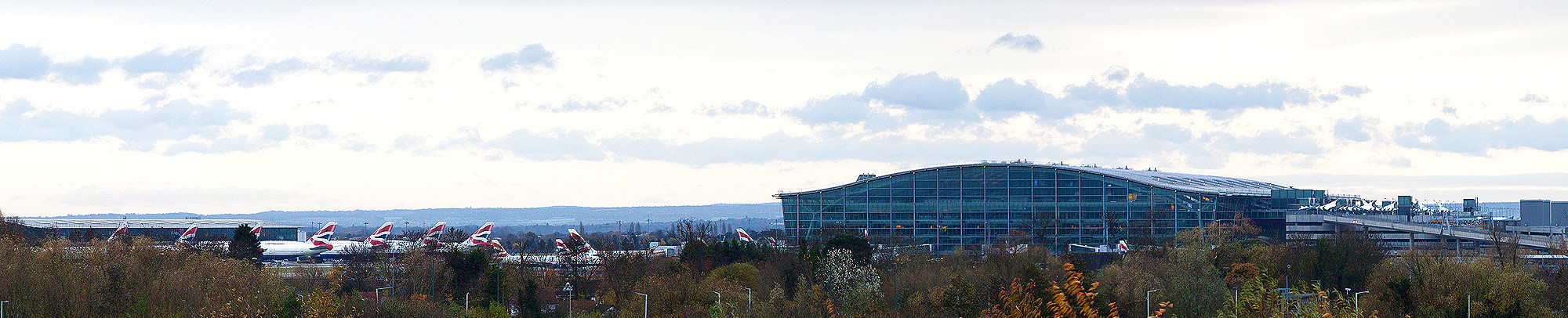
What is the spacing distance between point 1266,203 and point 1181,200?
12.1 meters

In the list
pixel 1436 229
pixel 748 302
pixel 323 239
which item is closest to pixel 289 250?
pixel 323 239

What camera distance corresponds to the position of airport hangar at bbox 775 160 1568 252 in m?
143

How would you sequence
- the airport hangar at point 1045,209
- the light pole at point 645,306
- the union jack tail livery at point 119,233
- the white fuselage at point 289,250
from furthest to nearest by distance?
the white fuselage at point 289,250 < the airport hangar at point 1045,209 < the union jack tail livery at point 119,233 < the light pole at point 645,306

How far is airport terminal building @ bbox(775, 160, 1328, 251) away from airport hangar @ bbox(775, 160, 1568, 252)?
3.5 inches

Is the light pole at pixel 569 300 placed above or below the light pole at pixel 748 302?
below

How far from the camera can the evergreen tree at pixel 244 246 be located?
93.7 meters

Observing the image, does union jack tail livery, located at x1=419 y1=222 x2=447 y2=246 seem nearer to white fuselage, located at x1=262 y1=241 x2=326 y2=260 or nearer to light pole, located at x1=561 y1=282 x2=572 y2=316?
light pole, located at x1=561 y1=282 x2=572 y2=316

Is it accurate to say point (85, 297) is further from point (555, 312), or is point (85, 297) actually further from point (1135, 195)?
point (1135, 195)

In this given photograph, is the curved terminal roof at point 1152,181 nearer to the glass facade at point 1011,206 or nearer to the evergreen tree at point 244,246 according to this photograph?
the glass facade at point 1011,206

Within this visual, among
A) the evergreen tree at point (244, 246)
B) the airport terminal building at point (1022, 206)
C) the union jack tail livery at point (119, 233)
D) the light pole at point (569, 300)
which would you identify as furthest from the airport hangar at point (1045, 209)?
the union jack tail livery at point (119, 233)

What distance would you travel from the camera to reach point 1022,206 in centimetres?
14638

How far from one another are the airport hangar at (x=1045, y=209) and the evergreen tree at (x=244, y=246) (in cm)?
6427

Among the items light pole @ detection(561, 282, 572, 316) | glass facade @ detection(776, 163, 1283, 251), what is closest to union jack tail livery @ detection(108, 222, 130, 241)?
light pole @ detection(561, 282, 572, 316)

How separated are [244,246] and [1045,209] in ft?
280
